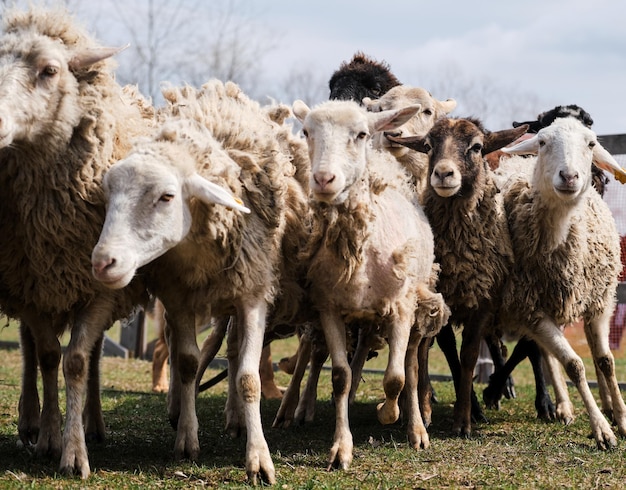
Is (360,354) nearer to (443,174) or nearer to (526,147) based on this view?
(443,174)

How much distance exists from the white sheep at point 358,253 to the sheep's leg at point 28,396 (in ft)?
6.59

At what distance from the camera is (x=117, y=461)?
5.62 meters

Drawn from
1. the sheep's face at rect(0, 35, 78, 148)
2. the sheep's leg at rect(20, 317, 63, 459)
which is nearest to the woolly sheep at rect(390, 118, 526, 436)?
Answer: the sheep's face at rect(0, 35, 78, 148)

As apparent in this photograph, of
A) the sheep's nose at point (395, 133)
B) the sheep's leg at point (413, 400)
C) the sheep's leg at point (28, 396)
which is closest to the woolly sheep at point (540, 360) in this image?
the sheep's nose at point (395, 133)

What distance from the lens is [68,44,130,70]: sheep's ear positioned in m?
5.60

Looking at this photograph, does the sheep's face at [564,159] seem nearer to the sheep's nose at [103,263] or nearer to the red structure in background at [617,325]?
the sheep's nose at [103,263]

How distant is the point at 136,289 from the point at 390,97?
10.9 ft

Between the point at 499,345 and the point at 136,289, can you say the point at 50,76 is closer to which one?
the point at 136,289

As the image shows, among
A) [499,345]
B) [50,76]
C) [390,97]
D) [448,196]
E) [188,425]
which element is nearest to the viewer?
[50,76]

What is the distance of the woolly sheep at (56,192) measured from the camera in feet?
17.6

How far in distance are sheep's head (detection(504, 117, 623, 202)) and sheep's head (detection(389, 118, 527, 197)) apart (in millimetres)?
297

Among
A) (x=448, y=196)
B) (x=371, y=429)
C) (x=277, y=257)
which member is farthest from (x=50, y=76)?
(x=371, y=429)

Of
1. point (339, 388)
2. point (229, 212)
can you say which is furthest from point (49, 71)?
point (339, 388)

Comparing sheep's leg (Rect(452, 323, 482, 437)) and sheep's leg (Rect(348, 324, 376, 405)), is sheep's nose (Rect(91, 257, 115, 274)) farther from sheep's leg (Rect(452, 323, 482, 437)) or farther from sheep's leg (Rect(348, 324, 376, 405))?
sheep's leg (Rect(452, 323, 482, 437))
